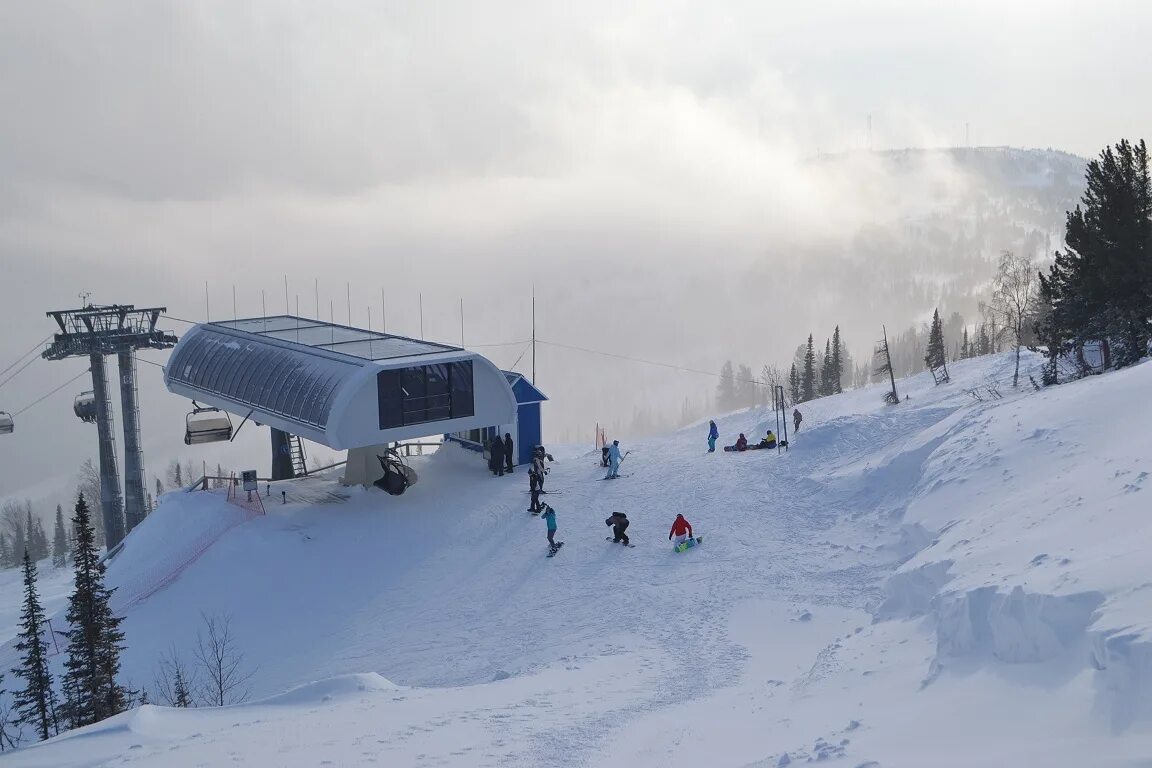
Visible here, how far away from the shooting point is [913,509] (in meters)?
22.5

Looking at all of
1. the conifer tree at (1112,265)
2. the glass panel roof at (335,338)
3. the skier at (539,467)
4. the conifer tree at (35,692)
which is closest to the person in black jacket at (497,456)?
the skier at (539,467)

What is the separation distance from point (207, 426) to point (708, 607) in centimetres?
2429

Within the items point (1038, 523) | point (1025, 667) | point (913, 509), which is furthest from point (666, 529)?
point (1025, 667)

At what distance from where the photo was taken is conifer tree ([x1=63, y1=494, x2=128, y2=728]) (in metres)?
22.0

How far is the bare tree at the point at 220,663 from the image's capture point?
71.2 ft

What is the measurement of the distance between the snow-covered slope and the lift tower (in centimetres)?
1307

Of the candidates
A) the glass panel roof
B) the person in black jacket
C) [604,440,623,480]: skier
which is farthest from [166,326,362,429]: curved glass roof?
[604,440,623,480]: skier

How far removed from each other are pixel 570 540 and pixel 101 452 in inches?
1044

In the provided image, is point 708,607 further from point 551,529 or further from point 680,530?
point 551,529

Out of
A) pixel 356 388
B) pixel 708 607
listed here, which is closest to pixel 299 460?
pixel 356 388

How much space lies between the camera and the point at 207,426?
123 feet

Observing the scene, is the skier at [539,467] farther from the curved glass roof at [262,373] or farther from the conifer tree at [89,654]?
the conifer tree at [89,654]

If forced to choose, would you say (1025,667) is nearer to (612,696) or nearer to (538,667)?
(612,696)

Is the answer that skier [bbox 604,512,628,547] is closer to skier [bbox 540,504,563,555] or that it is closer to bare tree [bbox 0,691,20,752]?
skier [bbox 540,504,563,555]
